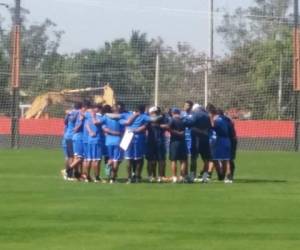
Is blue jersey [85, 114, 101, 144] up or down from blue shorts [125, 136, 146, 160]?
up

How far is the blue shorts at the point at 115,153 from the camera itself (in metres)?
27.0

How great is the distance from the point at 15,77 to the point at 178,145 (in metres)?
22.5

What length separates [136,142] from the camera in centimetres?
2731

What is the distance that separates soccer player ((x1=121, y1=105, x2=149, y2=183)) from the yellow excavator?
22.5 metres

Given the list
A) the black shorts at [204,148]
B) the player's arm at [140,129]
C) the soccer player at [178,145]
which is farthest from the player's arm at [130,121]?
the black shorts at [204,148]

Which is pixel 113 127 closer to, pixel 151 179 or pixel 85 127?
pixel 85 127

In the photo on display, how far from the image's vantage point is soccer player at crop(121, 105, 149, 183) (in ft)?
89.2

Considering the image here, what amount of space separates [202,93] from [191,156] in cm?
2685

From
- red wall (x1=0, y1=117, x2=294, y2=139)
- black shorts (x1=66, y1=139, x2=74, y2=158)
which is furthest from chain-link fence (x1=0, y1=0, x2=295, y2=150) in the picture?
black shorts (x1=66, y1=139, x2=74, y2=158)

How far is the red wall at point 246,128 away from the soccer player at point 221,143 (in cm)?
2334

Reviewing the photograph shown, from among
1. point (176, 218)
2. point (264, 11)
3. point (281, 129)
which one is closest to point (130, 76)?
point (281, 129)

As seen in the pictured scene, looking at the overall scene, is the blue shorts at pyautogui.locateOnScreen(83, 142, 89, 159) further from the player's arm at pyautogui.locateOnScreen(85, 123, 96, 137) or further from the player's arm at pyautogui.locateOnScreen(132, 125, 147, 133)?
the player's arm at pyautogui.locateOnScreen(132, 125, 147, 133)

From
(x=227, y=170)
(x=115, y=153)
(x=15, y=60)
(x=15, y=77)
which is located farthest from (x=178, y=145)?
(x=15, y=60)

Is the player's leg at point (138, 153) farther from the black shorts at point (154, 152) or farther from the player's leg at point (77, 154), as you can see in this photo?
the player's leg at point (77, 154)
